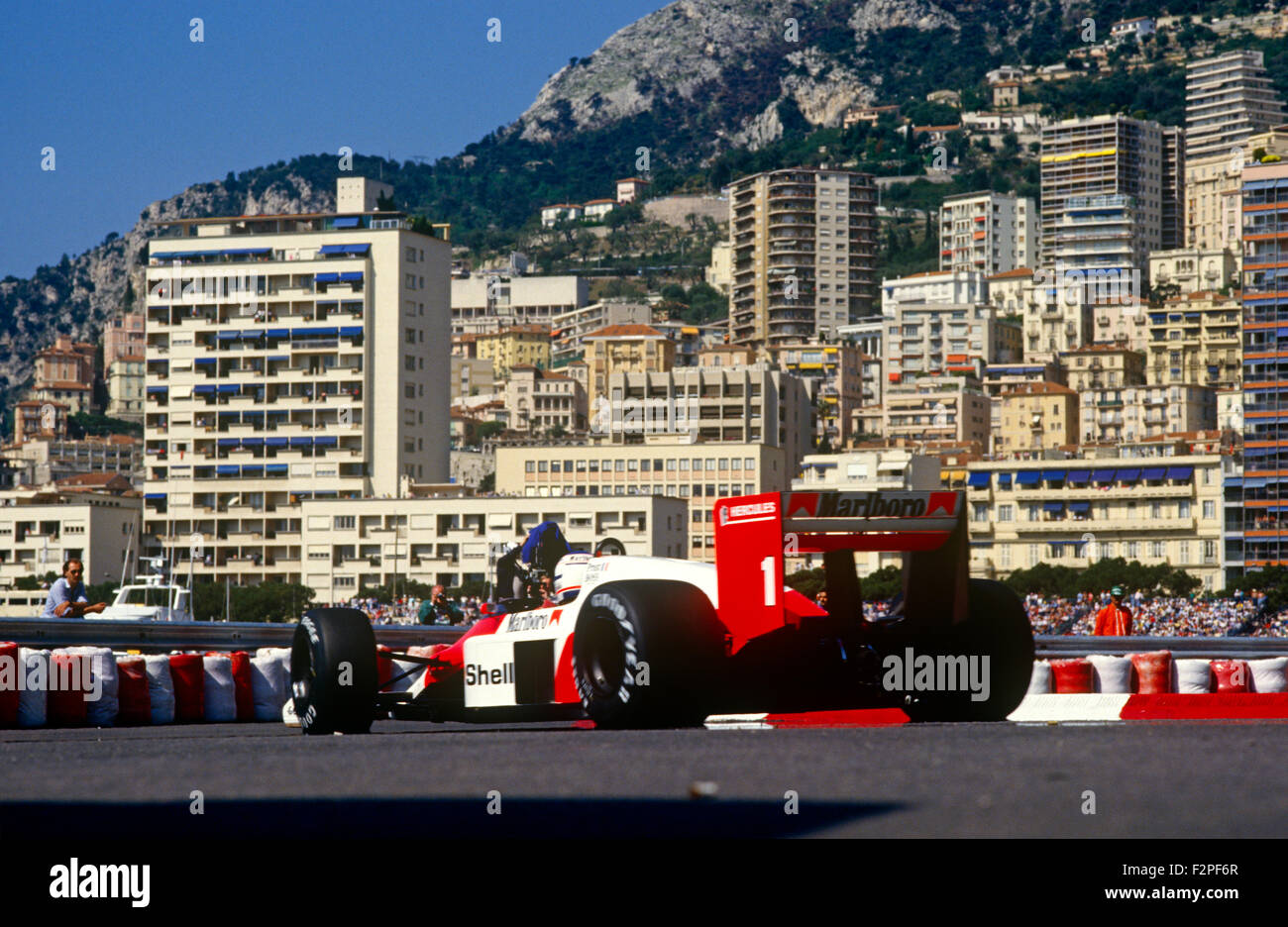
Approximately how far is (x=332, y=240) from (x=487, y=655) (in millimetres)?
148241

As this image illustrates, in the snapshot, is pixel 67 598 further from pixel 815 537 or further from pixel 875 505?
pixel 875 505

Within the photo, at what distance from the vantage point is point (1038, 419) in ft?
635

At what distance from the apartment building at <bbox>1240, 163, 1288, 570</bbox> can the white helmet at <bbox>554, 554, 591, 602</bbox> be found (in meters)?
116

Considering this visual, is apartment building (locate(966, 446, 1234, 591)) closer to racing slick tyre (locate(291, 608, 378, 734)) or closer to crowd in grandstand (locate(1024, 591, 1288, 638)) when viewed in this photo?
crowd in grandstand (locate(1024, 591, 1288, 638))

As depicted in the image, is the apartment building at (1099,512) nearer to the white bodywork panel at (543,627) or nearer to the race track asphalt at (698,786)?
the white bodywork panel at (543,627)

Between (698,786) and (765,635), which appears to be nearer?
(698,786)

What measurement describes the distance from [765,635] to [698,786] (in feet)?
12.5

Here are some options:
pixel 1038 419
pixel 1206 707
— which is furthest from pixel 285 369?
pixel 1206 707

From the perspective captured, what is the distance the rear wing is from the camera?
388 inches

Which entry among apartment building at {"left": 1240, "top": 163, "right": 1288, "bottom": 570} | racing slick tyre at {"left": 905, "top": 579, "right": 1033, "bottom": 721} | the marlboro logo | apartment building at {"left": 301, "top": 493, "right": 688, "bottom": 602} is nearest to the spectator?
racing slick tyre at {"left": 905, "top": 579, "right": 1033, "bottom": 721}

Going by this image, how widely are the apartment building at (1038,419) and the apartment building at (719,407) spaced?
835 inches

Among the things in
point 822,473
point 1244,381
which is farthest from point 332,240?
point 1244,381
